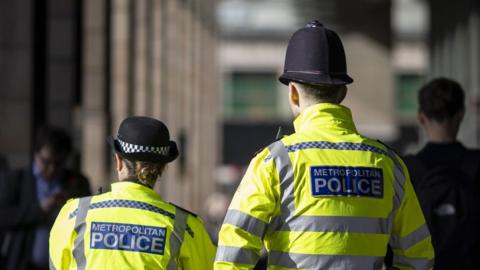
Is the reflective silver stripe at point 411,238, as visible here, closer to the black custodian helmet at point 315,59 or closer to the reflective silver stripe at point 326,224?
the reflective silver stripe at point 326,224

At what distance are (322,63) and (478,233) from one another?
210cm

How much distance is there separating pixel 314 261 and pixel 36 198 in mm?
5045

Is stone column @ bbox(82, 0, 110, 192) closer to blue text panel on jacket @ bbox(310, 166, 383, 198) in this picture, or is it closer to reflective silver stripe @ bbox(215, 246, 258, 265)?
blue text panel on jacket @ bbox(310, 166, 383, 198)

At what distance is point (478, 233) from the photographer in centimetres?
641

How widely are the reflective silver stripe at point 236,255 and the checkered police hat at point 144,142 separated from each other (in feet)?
2.75

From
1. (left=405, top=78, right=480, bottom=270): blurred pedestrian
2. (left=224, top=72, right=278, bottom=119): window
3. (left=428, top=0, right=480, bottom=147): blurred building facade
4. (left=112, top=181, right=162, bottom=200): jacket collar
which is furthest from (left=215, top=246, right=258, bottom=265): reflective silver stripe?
(left=224, top=72, right=278, bottom=119): window

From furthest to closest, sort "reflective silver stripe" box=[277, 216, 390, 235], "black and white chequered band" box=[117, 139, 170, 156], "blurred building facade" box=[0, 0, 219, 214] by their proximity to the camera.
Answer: "blurred building facade" box=[0, 0, 219, 214] → "black and white chequered band" box=[117, 139, 170, 156] → "reflective silver stripe" box=[277, 216, 390, 235]

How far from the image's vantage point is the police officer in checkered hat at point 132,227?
16.4ft

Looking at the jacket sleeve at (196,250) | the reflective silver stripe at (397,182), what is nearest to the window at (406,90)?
the jacket sleeve at (196,250)

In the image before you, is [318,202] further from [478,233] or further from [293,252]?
[478,233]

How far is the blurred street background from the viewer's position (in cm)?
1309

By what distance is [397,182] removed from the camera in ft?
15.4

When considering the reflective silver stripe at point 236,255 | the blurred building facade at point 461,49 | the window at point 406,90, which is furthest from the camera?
the window at point 406,90

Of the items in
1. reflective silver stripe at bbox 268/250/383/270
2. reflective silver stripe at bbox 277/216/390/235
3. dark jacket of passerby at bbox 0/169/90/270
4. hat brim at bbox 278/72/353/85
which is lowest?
dark jacket of passerby at bbox 0/169/90/270
